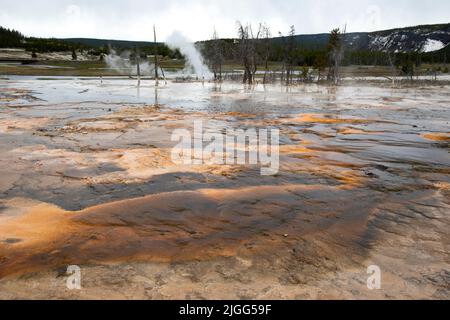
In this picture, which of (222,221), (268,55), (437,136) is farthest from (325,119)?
(268,55)

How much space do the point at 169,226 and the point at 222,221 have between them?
0.64 metres

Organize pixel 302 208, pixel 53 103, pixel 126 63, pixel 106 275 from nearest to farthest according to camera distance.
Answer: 1. pixel 106 275
2. pixel 302 208
3. pixel 53 103
4. pixel 126 63

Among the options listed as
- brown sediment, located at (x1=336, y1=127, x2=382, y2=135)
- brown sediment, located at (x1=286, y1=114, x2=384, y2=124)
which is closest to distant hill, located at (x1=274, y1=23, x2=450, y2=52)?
brown sediment, located at (x1=286, y1=114, x2=384, y2=124)

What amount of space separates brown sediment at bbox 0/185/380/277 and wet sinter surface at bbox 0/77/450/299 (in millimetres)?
20

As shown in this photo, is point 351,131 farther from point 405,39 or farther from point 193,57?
point 405,39

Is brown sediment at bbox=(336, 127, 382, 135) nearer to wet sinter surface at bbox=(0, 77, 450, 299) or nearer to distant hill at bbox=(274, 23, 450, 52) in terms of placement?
wet sinter surface at bbox=(0, 77, 450, 299)

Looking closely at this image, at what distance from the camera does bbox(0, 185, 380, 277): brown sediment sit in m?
3.85

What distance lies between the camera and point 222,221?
4.73m

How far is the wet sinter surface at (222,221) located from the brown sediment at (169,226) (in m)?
0.02

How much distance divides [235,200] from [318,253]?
1785 millimetres

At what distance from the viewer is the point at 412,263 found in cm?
373
